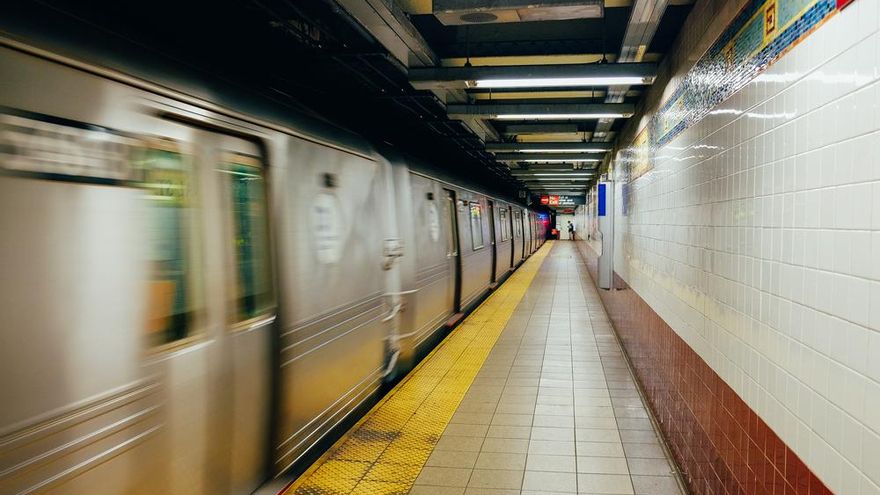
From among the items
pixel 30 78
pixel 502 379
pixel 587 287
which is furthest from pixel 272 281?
pixel 587 287

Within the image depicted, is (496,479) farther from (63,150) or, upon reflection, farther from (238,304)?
(63,150)

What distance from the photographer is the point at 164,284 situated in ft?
7.47

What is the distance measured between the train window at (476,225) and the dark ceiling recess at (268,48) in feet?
4.29

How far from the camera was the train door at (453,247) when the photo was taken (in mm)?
8109

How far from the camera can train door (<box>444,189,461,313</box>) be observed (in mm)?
8109

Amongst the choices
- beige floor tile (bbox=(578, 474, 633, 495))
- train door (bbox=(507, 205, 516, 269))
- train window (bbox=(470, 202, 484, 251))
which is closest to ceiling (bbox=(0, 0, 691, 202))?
train window (bbox=(470, 202, 484, 251))

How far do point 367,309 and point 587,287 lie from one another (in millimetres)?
9929

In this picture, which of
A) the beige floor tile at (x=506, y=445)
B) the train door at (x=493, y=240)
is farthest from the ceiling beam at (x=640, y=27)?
the train door at (x=493, y=240)

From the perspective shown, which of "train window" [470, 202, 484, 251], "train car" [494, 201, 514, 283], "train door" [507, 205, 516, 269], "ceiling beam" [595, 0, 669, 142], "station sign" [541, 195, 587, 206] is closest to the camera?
"ceiling beam" [595, 0, 669, 142]

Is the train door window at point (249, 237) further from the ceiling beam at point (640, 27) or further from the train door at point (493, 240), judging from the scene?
the train door at point (493, 240)

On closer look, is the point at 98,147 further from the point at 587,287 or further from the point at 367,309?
the point at 587,287

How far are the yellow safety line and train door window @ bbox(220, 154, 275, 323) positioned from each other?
1.20 metres

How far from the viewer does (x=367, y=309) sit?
463 cm

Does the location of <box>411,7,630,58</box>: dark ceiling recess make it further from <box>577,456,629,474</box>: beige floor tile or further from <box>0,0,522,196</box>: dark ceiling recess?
<box>577,456,629,474</box>: beige floor tile
